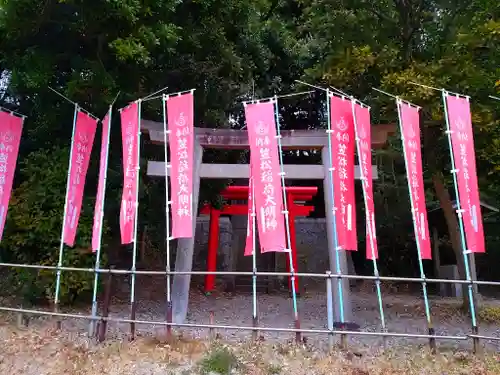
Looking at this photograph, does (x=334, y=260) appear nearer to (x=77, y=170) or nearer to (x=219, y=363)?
(x=219, y=363)

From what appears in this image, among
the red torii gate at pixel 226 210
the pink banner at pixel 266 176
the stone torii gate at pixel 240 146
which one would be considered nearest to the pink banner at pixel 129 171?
the stone torii gate at pixel 240 146

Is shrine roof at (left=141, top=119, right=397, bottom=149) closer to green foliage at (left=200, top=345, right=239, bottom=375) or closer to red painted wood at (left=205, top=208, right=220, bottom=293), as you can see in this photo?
green foliage at (left=200, top=345, right=239, bottom=375)

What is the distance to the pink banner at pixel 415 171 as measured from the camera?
6.75 m

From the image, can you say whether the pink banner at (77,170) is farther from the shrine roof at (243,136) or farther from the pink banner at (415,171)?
the pink banner at (415,171)

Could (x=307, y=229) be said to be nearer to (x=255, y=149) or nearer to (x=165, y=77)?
(x=165, y=77)

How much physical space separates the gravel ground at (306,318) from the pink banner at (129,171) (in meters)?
1.44

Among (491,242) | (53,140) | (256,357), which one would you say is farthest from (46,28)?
(491,242)

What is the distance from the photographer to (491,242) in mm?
15836

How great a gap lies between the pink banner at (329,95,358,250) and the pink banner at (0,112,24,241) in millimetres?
4751

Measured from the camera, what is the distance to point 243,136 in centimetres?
912

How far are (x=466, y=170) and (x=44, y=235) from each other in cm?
662

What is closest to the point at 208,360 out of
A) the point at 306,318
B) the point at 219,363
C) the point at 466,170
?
the point at 219,363

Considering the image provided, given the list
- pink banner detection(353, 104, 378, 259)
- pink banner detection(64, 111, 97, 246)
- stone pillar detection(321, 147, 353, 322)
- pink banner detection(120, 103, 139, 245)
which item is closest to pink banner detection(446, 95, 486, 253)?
pink banner detection(353, 104, 378, 259)

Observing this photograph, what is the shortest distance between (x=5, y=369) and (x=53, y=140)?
492cm
